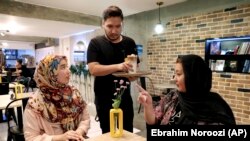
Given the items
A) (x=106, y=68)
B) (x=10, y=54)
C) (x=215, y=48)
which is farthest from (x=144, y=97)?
(x=10, y=54)

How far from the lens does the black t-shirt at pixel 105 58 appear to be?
1.56 metres

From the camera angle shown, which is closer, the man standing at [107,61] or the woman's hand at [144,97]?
the woman's hand at [144,97]

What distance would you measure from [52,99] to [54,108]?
0.21ft

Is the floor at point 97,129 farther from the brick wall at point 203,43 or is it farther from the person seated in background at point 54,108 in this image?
the person seated in background at point 54,108

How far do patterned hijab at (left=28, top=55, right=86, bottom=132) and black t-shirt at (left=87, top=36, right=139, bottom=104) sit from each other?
0.71ft

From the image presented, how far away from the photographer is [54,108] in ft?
4.53

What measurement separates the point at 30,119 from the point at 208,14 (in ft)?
11.0

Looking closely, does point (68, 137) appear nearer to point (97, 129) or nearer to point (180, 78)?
point (180, 78)

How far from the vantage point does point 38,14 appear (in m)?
3.95

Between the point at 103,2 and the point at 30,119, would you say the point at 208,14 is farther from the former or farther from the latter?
the point at 30,119

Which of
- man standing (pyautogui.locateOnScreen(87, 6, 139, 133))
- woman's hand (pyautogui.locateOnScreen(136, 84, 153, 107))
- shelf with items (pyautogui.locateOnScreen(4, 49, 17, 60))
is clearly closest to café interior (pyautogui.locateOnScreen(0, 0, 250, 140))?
man standing (pyautogui.locateOnScreen(87, 6, 139, 133))

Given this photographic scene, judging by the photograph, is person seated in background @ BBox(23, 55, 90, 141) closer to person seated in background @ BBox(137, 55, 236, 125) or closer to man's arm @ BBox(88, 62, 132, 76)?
man's arm @ BBox(88, 62, 132, 76)

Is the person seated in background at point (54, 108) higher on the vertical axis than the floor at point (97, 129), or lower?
higher

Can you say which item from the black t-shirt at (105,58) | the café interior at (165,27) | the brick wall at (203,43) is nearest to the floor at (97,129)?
the café interior at (165,27)
